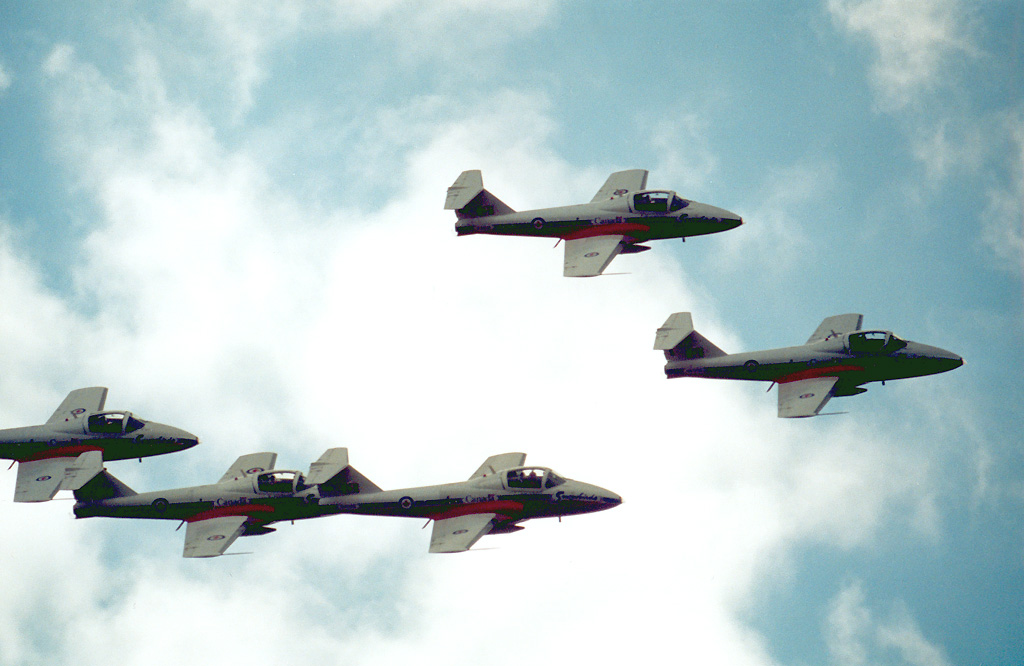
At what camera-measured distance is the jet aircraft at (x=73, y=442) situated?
200ft

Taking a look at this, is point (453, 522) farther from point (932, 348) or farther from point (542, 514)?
point (932, 348)

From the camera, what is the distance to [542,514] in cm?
5553

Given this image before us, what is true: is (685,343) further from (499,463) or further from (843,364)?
(499,463)

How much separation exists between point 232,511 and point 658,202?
85.8 ft

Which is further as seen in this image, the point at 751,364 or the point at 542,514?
the point at 751,364

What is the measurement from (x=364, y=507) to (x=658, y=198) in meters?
22.1

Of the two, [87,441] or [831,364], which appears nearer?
[831,364]

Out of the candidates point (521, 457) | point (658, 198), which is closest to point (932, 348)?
point (658, 198)

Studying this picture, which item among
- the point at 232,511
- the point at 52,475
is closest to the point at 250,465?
the point at 232,511

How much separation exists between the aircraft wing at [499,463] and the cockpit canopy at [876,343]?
16.8 m

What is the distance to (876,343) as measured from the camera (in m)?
59.6

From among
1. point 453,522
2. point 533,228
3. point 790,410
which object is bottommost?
point 453,522

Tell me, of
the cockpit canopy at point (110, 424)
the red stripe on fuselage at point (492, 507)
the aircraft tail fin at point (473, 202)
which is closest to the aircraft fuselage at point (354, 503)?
the red stripe on fuselage at point (492, 507)

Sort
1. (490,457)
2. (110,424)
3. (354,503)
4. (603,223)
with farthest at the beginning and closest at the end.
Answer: (603,223) → (110,424) → (490,457) → (354,503)
